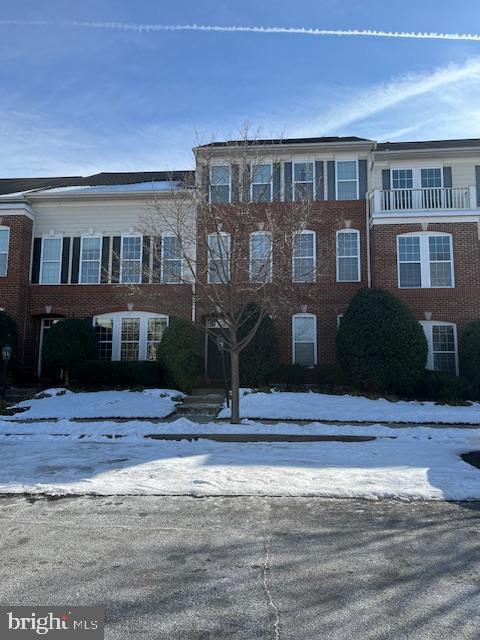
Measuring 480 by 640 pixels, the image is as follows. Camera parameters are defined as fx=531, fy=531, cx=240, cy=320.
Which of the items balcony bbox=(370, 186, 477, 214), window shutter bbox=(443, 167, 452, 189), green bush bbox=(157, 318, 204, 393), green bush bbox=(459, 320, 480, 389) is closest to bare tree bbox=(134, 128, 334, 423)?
green bush bbox=(157, 318, 204, 393)

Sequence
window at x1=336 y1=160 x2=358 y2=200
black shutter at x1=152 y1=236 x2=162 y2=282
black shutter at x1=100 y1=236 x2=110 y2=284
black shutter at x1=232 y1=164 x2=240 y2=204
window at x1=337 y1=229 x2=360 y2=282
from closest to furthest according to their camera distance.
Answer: black shutter at x1=232 y1=164 x2=240 y2=204
black shutter at x1=152 y1=236 x2=162 y2=282
window at x1=337 y1=229 x2=360 y2=282
window at x1=336 y1=160 x2=358 y2=200
black shutter at x1=100 y1=236 x2=110 y2=284

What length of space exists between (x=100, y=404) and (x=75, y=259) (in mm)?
7466

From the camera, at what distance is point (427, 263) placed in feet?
61.0

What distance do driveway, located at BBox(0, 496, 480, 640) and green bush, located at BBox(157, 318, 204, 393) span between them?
10639 millimetres

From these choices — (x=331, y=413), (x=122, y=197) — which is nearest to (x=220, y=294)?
(x=331, y=413)

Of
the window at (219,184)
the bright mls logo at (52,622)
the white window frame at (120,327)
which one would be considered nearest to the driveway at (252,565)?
the bright mls logo at (52,622)

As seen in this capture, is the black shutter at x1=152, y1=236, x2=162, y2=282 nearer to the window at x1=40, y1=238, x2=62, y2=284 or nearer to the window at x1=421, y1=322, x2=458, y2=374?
the window at x1=40, y1=238, x2=62, y2=284

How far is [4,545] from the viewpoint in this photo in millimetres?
4875

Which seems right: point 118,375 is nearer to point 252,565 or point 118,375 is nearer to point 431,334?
point 431,334

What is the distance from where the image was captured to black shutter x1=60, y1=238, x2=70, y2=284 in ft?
68.5

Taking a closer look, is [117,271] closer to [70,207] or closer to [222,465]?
[70,207]

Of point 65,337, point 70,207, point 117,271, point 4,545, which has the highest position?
point 70,207

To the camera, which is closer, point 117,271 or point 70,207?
point 117,271

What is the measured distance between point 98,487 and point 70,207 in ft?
54.0
